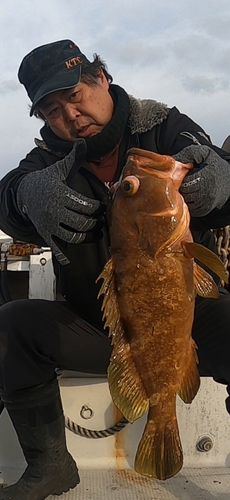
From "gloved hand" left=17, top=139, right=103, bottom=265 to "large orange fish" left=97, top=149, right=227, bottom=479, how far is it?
25 cm

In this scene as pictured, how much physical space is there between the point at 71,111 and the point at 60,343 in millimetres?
1247

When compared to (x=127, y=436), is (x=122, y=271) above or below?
above

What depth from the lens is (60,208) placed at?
7.44 feet

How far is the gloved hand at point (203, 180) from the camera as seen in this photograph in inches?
84.7

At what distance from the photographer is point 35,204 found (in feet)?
7.74

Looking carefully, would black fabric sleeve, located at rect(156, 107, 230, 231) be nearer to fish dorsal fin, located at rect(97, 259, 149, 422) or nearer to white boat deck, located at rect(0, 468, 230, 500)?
fish dorsal fin, located at rect(97, 259, 149, 422)

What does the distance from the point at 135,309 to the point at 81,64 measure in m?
1.58

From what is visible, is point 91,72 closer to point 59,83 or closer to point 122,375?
point 59,83

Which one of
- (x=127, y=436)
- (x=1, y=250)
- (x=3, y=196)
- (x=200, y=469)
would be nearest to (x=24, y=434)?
(x=127, y=436)

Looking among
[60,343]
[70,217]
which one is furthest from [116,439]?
[70,217]

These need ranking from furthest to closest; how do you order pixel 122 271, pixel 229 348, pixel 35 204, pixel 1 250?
pixel 1 250
pixel 229 348
pixel 35 204
pixel 122 271

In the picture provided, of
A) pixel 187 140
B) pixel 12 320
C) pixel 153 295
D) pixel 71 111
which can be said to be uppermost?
pixel 71 111

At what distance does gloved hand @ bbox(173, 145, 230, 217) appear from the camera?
7.06ft

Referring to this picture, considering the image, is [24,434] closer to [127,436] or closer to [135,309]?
[127,436]
